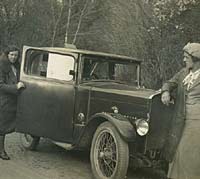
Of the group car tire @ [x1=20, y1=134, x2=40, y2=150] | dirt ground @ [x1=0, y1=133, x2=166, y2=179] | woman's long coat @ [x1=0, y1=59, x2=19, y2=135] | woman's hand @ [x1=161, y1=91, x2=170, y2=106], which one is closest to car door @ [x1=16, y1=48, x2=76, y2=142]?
woman's long coat @ [x1=0, y1=59, x2=19, y2=135]

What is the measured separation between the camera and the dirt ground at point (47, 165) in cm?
719

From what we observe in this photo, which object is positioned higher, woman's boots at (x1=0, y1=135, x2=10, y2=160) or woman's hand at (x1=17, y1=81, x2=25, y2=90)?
woman's hand at (x1=17, y1=81, x2=25, y2=90)

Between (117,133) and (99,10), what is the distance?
16377 millimetres

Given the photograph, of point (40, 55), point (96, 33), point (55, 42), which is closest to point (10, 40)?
point (55, 42)

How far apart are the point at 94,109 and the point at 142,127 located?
115cm

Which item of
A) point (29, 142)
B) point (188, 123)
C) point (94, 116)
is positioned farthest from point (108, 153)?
point (29, 142)

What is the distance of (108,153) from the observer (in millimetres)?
6863

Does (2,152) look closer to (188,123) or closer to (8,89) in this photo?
(8,89)

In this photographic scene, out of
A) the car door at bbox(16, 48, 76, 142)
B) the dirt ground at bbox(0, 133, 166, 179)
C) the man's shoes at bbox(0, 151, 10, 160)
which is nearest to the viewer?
the dirt ground at bbox(0, 133, 166, 179)

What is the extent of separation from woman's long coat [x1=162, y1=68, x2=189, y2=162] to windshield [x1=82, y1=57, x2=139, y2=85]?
2.04 meters

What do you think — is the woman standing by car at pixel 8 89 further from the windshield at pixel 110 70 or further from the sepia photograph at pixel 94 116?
the windshield at pixel 110 70

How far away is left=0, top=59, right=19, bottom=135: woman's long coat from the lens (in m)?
7.95

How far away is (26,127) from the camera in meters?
8.30

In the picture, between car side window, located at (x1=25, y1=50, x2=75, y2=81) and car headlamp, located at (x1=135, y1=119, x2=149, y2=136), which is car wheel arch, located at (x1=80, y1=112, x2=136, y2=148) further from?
car side window, located at (x1=25, y1=50, x2=75, y2=81)
